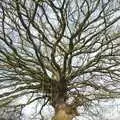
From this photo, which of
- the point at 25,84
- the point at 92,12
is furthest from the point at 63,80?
the point at 92,12

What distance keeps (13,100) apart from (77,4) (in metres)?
3.92

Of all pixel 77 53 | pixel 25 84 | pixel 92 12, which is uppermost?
pixel 92 12

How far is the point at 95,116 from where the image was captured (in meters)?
13.5

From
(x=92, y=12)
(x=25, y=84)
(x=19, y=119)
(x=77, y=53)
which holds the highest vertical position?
(x=92, y=12)

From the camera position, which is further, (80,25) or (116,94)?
(116,94)

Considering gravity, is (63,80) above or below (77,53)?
below

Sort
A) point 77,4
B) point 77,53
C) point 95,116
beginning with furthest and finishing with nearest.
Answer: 1. point 95,116
2. point 77,53
3. point 77,4

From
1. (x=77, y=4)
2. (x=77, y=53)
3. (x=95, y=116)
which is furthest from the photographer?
(x=95, y=116)

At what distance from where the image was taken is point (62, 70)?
39.0 feet

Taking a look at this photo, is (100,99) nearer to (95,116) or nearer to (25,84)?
(95,116)

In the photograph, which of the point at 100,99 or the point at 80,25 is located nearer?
the point at 80,25

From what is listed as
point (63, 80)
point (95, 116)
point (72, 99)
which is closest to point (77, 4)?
point (63, 80)

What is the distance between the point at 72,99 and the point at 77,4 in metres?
3.27

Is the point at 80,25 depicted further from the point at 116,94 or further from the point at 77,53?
the point at 116,94
